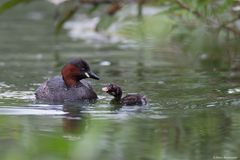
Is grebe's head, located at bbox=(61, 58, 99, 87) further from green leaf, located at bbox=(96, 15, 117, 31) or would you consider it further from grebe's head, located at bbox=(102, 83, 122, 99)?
green leaf, located at bbox=(96, 15, 117, 31)

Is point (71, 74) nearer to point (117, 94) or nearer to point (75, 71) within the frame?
point (75, 71)

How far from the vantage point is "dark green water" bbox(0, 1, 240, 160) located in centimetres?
442

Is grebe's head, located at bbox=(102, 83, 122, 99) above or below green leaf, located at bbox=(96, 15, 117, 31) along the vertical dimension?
below

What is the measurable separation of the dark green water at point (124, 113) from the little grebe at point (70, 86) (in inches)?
6.7

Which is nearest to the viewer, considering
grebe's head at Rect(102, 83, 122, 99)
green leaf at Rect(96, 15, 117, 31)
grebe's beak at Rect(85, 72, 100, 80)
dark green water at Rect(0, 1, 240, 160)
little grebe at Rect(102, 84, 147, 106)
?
dark green water at Rect(0, 1, 240, 160)

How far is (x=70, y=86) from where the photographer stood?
9266 mm

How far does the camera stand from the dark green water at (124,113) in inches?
174

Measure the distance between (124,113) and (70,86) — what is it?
1825mm

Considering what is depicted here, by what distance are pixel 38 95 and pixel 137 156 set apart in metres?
4.04

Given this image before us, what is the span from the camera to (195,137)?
5.94 meters

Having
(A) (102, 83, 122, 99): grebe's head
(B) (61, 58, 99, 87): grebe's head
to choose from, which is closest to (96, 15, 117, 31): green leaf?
(B) (61, 58, 99, 87): grebe's head

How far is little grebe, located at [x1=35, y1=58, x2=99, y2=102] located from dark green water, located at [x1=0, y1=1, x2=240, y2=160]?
0.17 m

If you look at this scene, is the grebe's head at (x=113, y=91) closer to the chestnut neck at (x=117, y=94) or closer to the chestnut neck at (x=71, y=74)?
the chestnut neck at (x=117, y=94)

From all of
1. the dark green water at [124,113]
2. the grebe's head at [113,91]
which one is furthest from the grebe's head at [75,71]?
the grebe's head at [113,91]
